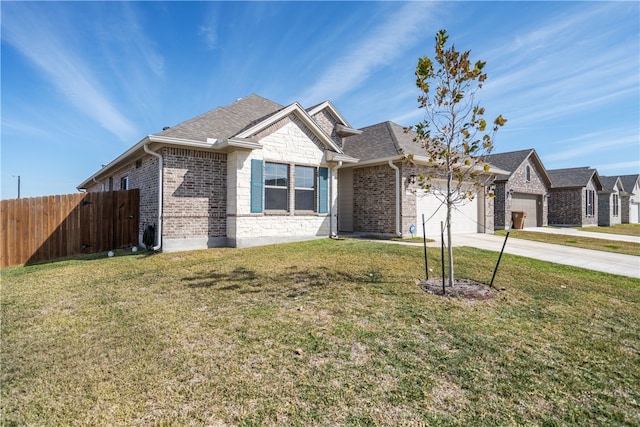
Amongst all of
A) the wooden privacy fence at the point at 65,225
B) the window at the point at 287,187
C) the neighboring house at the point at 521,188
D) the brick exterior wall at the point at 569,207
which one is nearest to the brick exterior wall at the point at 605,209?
the brick exterior wall at the point at 569,207

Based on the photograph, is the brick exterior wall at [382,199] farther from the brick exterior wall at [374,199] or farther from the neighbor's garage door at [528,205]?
the neighbor's garage door at [528,205]

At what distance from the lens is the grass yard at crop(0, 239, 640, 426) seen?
7.99 ft

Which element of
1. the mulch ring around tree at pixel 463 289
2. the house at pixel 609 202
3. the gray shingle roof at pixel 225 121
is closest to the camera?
the mulch ring around tree at pixel 463 289

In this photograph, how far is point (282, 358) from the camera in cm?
321

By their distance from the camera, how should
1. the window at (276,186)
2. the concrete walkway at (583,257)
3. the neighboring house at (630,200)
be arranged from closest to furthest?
the concrete walkway at (583,257) < the window at (276,186) < the neighboring house at (630,200)

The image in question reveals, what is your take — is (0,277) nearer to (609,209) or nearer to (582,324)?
(582,324)

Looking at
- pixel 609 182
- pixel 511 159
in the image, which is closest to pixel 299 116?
pixel 511 159

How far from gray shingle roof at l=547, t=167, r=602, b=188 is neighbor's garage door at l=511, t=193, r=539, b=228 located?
545 cm

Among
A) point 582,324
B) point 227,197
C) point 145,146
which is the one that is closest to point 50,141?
point 145,146

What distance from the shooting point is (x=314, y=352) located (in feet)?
11.0

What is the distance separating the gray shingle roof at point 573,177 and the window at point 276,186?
83.4ft

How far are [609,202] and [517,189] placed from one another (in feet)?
54.4

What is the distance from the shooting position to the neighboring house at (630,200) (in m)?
34.2

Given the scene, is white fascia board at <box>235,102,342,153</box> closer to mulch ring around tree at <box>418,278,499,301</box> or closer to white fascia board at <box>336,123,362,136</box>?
white fascia board at <box>336,123,362,136</box>
